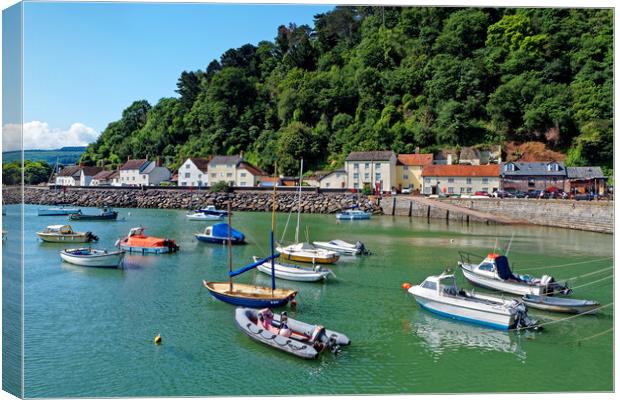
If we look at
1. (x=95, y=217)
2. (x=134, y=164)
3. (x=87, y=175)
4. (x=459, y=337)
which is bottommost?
(x=459, y=337)

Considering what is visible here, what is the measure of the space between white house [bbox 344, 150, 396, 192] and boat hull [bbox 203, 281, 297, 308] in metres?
34.7

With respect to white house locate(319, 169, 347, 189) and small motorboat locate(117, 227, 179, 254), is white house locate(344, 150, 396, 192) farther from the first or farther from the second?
small motorboat locate(117, 227, 179, 254)

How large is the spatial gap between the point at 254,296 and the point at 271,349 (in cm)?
328

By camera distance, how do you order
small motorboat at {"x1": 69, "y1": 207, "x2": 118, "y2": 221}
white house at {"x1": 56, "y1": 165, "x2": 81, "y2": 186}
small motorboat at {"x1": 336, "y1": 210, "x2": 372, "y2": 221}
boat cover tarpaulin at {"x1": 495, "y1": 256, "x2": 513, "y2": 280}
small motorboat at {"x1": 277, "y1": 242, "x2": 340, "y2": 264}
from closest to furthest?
boat cover tarpaulin at {"x1": 495, "y1": 256, "x2": 513, "y2": 280}
small motorboat at {"x1": 277, "y1": 242, "x2": 340, "y2": 264}
small motorboat at {"x1": 69, "y1": 207, "x2": 118, "y2": 221}
small motorboat at {"x1": 336, "y1": 210, "x2": 372, "y2": 221}
white house at {"x1": 56, "y1": 165, "x2": 81, "y2": 186}

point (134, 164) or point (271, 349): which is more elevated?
point (134, 164)

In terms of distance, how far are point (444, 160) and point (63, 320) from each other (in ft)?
142

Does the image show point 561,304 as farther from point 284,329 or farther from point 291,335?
point 284,329

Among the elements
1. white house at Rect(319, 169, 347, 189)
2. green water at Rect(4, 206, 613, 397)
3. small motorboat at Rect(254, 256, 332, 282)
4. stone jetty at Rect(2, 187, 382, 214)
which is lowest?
green water at Rect(4, 206, 613, 397)

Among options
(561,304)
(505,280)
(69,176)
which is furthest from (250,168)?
(561,304)

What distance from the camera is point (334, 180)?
2072 inches

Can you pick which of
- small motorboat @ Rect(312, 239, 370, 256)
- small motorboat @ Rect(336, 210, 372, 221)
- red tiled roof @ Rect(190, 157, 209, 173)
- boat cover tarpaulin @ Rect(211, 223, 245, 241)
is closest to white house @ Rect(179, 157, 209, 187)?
red tiled roof @ Rect(190, 157, 209, 173)

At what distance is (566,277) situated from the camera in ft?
65.4

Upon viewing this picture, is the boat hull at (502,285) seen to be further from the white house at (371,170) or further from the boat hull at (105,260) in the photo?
the white house at (371,170)

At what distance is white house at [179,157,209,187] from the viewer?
191ft
